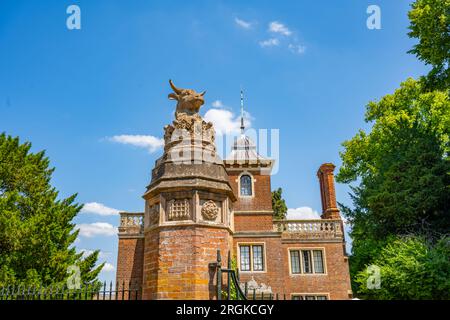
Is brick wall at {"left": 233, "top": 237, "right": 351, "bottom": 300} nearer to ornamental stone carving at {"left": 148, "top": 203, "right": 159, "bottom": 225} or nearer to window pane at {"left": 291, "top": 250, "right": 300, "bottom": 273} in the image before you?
window pane at {"left": 291, "top": 250, "right": 300, "bottom": 273}

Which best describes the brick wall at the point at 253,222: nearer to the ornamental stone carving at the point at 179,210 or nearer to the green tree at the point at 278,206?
the green tree at the point at 278,206

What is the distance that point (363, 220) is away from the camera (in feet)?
64.2

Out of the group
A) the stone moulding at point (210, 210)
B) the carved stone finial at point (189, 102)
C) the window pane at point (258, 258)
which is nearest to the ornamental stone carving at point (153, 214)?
the stone moulding at point (210, 210)

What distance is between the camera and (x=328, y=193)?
23.1m

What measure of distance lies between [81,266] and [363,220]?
1675 centimetres

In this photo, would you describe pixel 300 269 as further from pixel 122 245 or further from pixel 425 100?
pixel 425 100

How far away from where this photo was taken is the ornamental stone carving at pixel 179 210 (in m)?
6.56

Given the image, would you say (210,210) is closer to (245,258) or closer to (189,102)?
(189,102)

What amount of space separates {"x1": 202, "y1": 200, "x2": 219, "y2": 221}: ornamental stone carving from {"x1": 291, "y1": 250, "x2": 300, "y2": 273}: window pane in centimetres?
1476

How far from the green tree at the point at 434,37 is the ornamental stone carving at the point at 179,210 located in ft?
41.2

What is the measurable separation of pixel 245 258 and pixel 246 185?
15.1 ft

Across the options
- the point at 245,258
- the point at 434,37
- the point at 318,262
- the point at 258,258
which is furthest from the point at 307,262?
the point at 434,37

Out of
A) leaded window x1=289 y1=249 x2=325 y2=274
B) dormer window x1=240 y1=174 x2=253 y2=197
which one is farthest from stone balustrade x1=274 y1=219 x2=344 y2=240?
dormer window x1=240 y1=174 x2=253 y2=197

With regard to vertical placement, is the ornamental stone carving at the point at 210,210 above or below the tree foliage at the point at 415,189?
below
